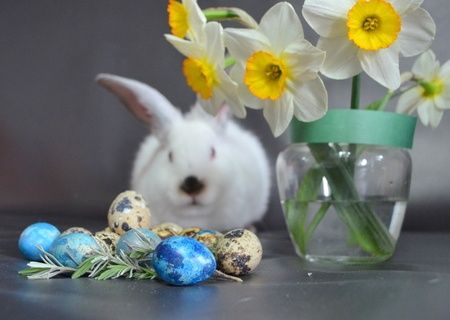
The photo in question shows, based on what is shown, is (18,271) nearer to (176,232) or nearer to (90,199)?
(176,232)

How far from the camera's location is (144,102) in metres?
1.28

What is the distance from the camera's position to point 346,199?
825 mm

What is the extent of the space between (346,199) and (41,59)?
928mm

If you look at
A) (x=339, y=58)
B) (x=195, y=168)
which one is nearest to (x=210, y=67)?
(x=339, y=58)

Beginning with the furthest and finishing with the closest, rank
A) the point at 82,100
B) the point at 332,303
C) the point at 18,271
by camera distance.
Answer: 1. the point at 82,100
2. the point at 18,271
3. the point at 332,303

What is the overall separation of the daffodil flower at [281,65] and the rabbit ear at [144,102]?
1.71 ft

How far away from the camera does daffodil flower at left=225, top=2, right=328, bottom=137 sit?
0.74 m

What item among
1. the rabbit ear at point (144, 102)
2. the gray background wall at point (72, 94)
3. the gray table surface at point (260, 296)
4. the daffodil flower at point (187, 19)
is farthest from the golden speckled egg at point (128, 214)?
the gray background wall at point (72, 94)

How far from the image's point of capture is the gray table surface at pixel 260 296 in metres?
0.56

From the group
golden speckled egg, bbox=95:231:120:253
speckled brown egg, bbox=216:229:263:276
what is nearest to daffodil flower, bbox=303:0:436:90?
speckled brown egg, bbox=216:229:263:276

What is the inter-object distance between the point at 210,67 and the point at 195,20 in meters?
0.06

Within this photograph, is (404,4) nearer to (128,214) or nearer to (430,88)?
(430,88)

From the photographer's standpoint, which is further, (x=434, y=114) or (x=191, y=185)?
(x=191, y=185)

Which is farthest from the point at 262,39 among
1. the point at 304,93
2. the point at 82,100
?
the point at 82,100
